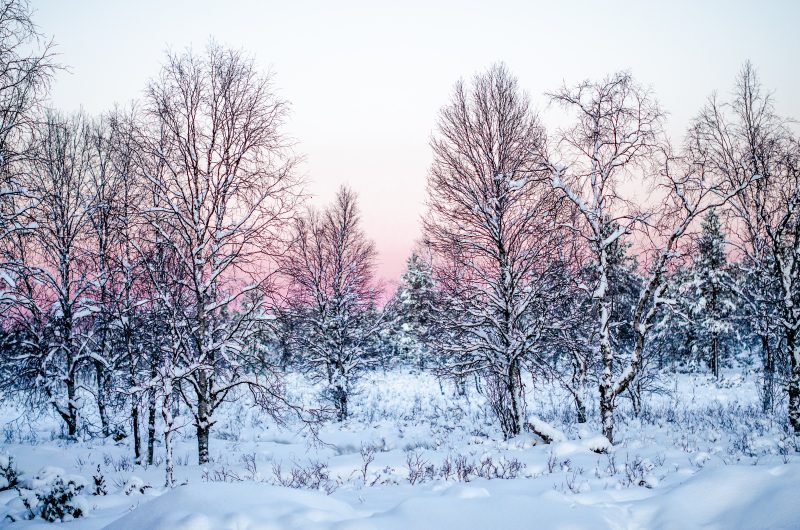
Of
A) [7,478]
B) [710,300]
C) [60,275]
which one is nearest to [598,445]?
[7,478]

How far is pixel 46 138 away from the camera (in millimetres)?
12484

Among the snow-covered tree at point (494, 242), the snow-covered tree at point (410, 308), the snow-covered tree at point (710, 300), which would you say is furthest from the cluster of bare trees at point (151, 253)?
the snow-covered tree at point (710, 300)

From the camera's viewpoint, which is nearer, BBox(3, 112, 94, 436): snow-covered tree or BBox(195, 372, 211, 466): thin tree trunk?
BBox(195, 372, 211, 466): thin tree trunk

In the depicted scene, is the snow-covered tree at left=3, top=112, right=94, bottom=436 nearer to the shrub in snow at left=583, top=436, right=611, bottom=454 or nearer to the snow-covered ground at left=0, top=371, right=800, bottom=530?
the snow-covered ground at left=0, top=371, right=800, bottom=530

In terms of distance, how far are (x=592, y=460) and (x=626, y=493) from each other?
2488mm

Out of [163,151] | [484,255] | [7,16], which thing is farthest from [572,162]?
[7,16]

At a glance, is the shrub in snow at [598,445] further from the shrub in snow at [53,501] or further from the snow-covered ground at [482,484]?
the shrub in snow at [53,501]

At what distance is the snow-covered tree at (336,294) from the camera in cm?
1806

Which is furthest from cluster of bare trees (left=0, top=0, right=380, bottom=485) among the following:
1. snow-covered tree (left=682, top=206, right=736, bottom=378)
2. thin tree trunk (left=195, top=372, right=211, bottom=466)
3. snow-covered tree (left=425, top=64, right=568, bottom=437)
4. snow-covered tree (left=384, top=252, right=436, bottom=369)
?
Result: snow-covered tree (left=682, top=206, right=736, bottom=378)

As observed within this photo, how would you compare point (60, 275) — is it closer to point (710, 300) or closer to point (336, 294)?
point (336, 294)

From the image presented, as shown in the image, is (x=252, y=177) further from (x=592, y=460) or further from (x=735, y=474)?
(x=735, y=474)

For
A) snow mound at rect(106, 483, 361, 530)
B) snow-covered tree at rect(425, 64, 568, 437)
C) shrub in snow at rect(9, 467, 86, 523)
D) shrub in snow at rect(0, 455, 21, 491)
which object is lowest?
shrub in snow at rect(0, 455, 21, 491)

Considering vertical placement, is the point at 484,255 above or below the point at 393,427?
above

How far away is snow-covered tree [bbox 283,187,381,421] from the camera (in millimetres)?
18062
